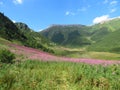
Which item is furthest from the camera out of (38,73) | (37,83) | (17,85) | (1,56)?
(1,56)

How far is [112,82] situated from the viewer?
10.6m

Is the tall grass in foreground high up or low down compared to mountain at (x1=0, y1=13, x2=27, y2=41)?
down

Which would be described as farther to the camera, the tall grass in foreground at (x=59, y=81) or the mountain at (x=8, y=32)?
the mountain at (x=8, y=32)

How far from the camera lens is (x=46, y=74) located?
12.1 m

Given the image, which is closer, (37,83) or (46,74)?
(37,83)

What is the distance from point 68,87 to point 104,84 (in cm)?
169

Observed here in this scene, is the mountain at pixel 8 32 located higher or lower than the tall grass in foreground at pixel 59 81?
higher

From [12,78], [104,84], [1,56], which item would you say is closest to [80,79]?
[104,84]

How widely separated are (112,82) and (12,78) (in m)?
3.78

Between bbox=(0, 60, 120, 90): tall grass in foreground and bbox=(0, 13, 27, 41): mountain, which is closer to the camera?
bbox=(0, 60, 120, 90): tall grass in foreground

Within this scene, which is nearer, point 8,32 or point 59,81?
point 59,81

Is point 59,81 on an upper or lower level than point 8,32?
lower

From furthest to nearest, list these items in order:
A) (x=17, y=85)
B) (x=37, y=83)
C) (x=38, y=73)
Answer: (x=38, y=73)
(x=37, y=83)
(x=17, y=85)

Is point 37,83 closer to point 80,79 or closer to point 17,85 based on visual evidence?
point 17,85
